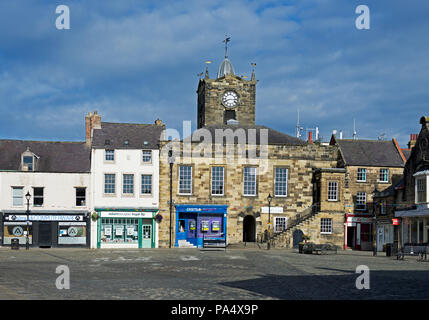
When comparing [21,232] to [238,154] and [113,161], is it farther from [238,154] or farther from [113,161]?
[238,154]

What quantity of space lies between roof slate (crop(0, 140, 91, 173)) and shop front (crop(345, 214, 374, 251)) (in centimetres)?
2231

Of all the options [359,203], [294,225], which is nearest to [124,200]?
[294,225]

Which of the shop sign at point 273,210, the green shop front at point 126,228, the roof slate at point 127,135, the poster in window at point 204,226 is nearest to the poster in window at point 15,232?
the green shop front at point 126,228

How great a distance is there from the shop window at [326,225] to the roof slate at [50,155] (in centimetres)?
1973

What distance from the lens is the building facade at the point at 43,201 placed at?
46312mm

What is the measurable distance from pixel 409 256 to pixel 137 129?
24.5 meters

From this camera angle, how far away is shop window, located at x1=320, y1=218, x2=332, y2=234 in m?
48.5

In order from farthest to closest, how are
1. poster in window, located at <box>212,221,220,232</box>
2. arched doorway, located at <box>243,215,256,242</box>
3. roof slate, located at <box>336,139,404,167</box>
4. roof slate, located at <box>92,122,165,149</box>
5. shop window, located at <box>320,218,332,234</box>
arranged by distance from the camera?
roof slate, located at <box>336,139,404,167</box> < arched doorway, located at <box>243,215,256,242</box> < poster in window, located at <box>212,221,220,232</box> < shop window, located at <box>320,218,332,234</box> < roof slate, located at <box>92,122,165,149</box>

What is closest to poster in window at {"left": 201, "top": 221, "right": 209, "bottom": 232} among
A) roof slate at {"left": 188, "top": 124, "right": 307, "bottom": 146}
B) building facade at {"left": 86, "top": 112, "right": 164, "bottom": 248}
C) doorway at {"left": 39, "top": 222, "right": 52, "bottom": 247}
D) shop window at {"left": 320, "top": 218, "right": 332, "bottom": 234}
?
building facade at {"left": 86, "top": 112, "right": 164, "bottom": 248}

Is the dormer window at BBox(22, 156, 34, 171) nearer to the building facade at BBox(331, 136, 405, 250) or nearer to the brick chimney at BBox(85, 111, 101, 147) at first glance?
the brick chimney at BBox(85, 111, 101, 147)

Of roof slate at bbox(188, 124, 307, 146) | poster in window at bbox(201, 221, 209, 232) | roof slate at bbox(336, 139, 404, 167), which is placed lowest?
poster in window at bbox(201, 221, 209, 232)

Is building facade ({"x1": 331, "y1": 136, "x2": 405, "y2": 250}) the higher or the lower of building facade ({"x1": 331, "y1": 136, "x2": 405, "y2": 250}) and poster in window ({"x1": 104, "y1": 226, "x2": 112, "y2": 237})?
the higher

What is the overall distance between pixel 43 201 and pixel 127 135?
28.7 feet

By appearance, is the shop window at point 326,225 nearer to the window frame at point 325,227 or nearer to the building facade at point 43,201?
the window frame at point 325,227
